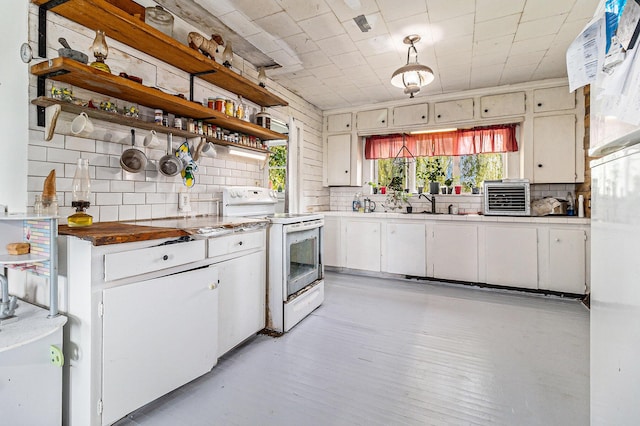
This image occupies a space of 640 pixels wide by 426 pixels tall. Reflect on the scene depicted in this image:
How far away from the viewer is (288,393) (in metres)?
1.82

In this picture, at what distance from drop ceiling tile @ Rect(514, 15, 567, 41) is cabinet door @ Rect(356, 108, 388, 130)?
6.81ft

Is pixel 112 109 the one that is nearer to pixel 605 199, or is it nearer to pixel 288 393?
pixel 288 393

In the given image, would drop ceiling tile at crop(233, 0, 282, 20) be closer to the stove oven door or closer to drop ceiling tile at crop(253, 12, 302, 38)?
drop ceiling tile at crop(253, 12, 302, 38)

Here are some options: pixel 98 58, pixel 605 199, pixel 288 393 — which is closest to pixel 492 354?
pixel 288 393

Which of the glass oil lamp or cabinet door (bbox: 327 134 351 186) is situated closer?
the glass oil lamp

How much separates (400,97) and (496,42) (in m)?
1.67

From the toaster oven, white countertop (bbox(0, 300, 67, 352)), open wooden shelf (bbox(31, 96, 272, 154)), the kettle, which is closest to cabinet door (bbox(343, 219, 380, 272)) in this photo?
the kettle

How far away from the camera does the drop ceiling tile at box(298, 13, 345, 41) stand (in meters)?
2.64

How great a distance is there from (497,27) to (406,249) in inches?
107

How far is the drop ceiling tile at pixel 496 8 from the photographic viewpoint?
2418 mm

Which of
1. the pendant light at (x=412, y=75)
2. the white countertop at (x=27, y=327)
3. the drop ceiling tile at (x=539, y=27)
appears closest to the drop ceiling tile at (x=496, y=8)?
the drop ceiling tile at (x=539, y=27)

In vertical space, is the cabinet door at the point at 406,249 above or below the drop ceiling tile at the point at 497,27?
below

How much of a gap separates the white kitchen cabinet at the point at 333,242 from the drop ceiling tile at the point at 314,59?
221 cm

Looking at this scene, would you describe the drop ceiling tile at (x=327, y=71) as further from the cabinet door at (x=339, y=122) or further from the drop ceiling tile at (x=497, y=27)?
the drop ceiling tile at (x=497, y=27)
